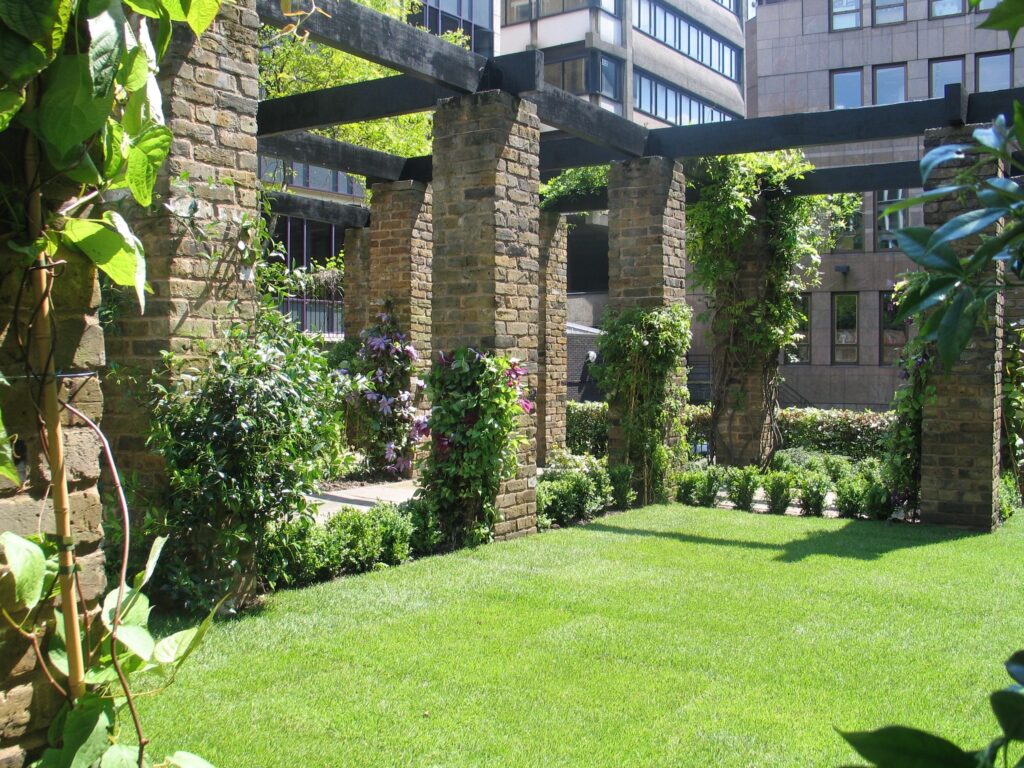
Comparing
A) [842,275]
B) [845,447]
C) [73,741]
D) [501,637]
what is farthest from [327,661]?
[842,275]

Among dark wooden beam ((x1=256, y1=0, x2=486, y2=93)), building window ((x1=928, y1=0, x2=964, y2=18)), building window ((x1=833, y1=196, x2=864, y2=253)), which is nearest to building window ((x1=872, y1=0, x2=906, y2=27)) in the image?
building window ((x1=928, y1=0, x2=964, y2=18))

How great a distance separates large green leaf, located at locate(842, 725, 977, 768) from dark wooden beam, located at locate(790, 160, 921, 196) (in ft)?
33.9

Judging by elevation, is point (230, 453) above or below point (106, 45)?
below

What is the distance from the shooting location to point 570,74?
30734mm

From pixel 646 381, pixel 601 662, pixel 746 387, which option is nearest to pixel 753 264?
pixel 746 387

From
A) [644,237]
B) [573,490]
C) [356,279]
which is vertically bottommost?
[573,490]

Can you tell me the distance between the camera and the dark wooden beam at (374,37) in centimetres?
632

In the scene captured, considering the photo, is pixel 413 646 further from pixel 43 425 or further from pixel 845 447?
pixel 845 447

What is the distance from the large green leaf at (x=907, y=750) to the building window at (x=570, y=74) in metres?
30.9

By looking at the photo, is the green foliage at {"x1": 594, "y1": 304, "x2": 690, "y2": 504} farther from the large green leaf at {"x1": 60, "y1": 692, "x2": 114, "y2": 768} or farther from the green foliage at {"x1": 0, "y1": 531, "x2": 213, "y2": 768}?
the large green leaf at {"x1": 60, "y1": 692, "x2": 114, "y2": 768}

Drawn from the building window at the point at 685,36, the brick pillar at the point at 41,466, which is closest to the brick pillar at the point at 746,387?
the brick pillar at the point at 41,466

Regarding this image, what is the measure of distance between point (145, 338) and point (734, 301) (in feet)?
26.7

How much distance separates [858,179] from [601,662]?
8.13 meters

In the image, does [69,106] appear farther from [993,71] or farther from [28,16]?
[993,71]
